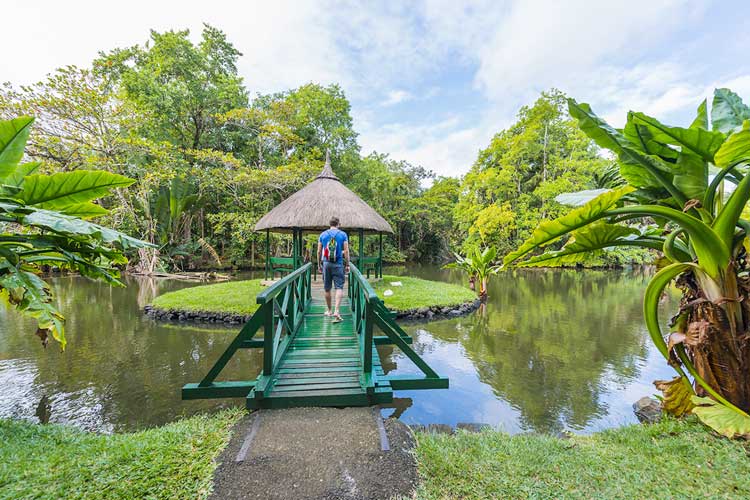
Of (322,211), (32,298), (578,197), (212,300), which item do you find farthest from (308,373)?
(322,211)

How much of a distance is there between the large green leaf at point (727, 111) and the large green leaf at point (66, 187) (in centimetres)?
449

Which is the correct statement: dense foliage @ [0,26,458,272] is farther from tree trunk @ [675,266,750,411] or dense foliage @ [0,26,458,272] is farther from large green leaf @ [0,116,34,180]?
tree trunk @ [675,266,750,411]

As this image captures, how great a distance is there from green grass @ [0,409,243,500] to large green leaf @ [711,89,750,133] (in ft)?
14.5

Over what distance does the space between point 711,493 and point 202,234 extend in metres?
20.1

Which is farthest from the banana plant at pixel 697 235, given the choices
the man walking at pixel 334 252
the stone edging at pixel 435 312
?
the stone edging at pixel 435 312

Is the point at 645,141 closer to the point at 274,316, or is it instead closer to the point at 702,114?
the point at 702,114

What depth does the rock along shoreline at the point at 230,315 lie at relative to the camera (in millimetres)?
7262

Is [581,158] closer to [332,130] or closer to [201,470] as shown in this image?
[332,130]

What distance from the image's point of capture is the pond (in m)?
3.60

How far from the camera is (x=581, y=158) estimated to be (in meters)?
20.8

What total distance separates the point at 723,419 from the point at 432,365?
11.4 feet

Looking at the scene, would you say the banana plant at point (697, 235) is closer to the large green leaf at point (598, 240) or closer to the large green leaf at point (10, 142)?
the large green leaf at point (598, 240)

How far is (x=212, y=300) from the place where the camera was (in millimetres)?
8000

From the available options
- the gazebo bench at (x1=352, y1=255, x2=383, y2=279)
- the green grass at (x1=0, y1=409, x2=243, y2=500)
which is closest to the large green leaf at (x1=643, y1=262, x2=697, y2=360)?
the green grass at (x1=0, y1=409, x2=243, y2=500)
